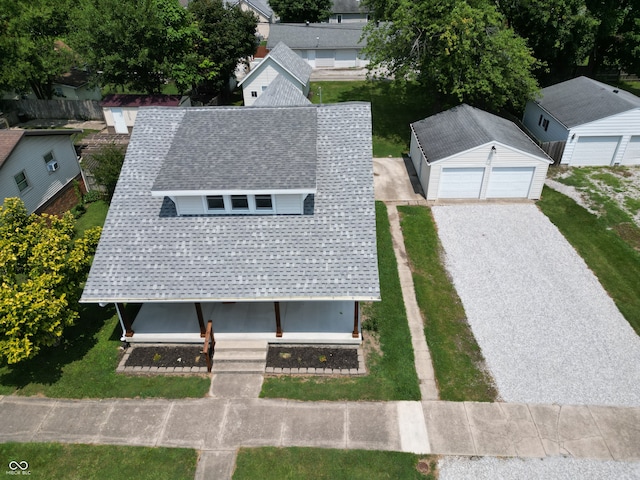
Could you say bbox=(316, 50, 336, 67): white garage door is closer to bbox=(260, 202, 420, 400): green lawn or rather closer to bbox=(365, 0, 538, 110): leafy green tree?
bbox=(365, 0, 538, 110): leafy green tree

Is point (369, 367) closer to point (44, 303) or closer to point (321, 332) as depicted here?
point (321, 332)

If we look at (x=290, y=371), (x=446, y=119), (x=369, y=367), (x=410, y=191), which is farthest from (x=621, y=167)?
(x=290, y=371)

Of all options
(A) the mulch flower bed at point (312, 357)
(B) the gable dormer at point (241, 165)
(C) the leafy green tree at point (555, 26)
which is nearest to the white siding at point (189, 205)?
(B) the gable dormer at point (241, 165)

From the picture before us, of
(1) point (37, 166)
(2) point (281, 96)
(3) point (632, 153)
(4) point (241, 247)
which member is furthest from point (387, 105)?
(4) point (241, 247)

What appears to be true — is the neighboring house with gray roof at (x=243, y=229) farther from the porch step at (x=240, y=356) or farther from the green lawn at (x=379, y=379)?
the green lawn at (x=379, y=379)

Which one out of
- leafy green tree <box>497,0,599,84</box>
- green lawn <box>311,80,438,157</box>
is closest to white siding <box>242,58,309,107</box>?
green lawn <box>311,80,438,157</box>
